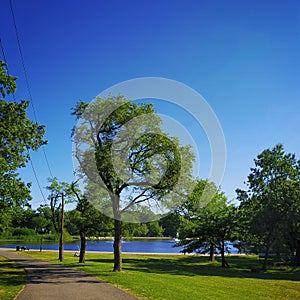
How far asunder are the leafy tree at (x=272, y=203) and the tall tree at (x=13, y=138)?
923 inches

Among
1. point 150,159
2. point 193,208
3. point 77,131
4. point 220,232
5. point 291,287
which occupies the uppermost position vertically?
point 77,131

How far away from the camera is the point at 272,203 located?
35.6 m

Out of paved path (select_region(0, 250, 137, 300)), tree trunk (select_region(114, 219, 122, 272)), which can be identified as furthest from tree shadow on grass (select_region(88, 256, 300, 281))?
paved path (select_region(0, 250, 137, 300))

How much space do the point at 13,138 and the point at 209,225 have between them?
24854 mm

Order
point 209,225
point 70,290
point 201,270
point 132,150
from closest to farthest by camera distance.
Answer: point 70,290 < point 132,150 < point 201,270 < point 209,225

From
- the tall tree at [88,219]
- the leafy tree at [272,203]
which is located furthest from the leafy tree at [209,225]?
the tall tree at [88,219]

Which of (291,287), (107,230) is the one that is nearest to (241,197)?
(107,230)

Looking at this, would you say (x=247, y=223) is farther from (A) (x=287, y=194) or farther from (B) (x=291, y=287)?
(B) (x=291, y=287)

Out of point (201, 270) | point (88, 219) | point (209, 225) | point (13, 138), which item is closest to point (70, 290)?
point (13, 138)

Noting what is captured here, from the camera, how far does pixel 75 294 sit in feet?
47.0

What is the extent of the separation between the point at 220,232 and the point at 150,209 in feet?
53.4

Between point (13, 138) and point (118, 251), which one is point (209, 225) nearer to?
point (118, 251)

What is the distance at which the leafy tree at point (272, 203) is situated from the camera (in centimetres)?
3512

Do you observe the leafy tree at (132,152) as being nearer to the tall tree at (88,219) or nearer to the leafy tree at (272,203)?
the tall tree at (88,219)
